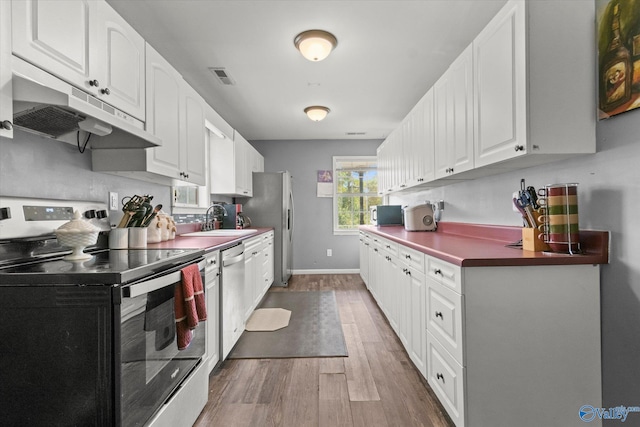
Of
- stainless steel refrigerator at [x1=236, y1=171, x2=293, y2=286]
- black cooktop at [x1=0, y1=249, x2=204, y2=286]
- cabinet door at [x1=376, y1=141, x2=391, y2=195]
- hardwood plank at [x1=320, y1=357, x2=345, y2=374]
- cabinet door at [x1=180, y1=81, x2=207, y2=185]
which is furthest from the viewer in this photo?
stainless steel refrigerator at [x1=236, y1=171, x2=293, y2=286]

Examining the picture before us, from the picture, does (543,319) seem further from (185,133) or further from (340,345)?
(185,133)

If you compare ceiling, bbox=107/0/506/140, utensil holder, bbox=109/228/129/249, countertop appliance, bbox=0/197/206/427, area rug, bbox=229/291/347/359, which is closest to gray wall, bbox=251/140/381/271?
ceiling, bbox=107/0/506/140

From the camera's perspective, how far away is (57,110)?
1.30 metres

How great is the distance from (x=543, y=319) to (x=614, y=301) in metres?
0.33

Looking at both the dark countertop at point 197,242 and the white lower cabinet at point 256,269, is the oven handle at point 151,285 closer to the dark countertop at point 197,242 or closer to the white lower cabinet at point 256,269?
the dark countertop at point 197,242

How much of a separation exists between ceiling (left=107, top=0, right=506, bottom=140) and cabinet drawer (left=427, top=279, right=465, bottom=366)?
184cm

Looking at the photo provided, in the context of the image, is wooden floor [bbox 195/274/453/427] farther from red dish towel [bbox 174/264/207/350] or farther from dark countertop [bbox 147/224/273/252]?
dark countertop [bbox 147/224/273/252]

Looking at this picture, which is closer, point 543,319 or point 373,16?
point 543,319

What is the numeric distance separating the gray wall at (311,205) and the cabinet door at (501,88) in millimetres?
3908

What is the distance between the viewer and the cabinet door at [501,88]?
1508 millimetres

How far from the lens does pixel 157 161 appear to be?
6.67ft

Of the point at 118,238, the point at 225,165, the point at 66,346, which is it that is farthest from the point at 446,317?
the point at 225,165

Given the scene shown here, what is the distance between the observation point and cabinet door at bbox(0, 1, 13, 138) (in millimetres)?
1037

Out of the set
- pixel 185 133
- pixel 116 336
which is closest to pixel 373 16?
pixel 185 133
